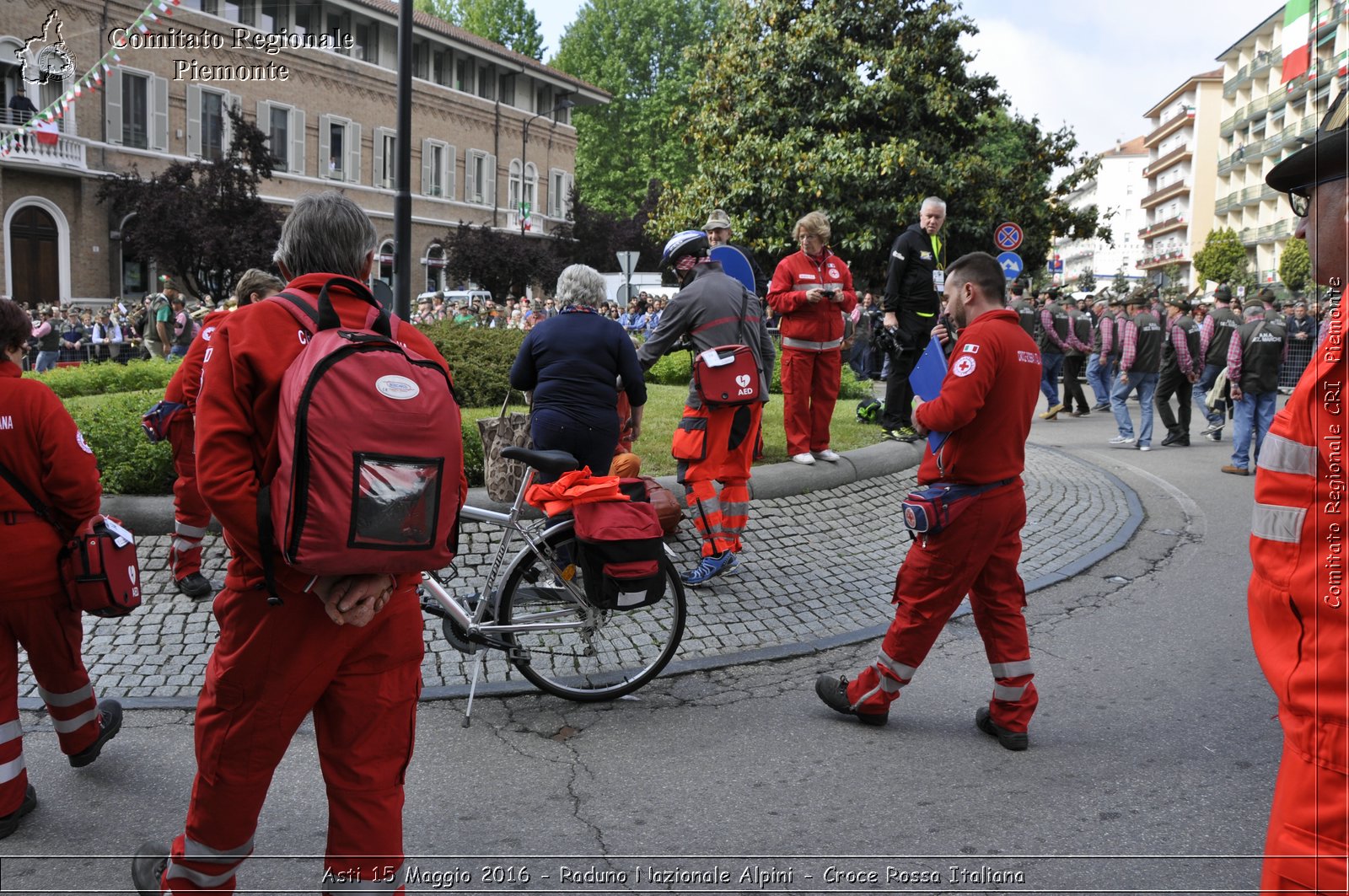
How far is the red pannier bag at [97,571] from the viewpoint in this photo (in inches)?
149

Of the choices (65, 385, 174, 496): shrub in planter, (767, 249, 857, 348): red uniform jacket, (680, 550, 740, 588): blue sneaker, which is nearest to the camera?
(680, 550, 740, 588): blue sneaker

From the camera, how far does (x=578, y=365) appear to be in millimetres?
5641

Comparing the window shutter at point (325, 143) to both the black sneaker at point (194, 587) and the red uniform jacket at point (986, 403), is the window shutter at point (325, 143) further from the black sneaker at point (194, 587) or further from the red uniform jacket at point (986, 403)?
the red uniform jacket at point (986, 403)

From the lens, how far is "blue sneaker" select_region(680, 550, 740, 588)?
6.75 metres

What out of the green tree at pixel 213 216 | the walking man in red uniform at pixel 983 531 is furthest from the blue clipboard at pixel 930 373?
the green tree at pixel 213 216

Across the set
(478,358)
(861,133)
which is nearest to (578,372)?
(478,358)

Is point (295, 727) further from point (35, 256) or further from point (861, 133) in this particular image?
point (35, 256)

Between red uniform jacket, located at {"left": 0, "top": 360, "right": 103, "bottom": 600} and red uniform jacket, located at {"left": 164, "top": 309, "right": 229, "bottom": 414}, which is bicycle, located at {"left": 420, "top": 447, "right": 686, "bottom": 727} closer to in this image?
red uniform jacket, located at {"left": 0, "top": 360, "right": 103, "bottom": 600}

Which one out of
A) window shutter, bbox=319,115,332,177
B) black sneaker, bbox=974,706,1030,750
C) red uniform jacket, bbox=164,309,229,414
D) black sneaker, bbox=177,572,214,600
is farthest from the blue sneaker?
window shutter, bbox=319,115,332,177

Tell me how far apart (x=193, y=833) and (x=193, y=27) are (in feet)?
120

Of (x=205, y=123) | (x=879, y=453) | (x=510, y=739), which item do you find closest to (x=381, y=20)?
(x=205, y=123)

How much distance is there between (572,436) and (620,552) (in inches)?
50.5

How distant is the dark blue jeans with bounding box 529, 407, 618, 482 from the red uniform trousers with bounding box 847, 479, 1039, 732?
189cm

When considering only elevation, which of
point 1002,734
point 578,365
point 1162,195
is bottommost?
point 1002,734
